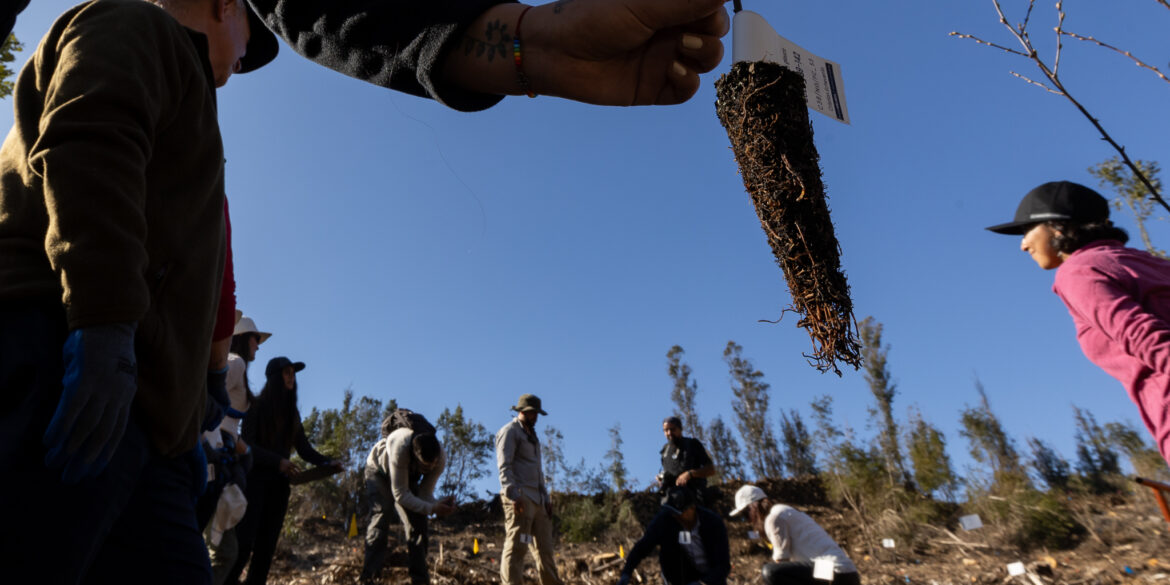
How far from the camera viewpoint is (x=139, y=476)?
1.29 metres

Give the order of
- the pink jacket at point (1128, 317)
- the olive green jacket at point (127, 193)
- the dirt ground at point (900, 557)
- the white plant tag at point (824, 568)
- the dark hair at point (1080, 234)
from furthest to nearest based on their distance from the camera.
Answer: the dirt ground at point (900, 557) → the white plant tag at point (824, 568) → the dark hair at point (1080, 234) → the pink jacket at point (1128, 317) → the olive green jacket at point (127, 193)

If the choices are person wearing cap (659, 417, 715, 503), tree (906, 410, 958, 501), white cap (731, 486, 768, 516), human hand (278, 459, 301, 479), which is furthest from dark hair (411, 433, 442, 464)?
tree (906, 410, 958, 501)

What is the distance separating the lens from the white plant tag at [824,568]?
588 cm

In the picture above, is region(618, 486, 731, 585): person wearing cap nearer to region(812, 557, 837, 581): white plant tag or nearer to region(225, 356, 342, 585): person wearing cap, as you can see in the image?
region(812, 557, 837, 581): white plant tag

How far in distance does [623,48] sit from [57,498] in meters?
1.57

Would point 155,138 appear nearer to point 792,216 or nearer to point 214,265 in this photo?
point 214,265

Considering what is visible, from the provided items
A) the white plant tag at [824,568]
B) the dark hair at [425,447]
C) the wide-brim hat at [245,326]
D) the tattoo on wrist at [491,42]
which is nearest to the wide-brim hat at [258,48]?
the tattoo on wrist at [491,42]

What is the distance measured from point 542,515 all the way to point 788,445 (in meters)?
22.4

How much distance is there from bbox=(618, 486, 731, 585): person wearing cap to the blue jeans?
5.89 m

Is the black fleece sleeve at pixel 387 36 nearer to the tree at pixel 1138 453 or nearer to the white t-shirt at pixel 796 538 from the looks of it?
the white t-shirt at pixel 796 538

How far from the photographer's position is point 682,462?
7.73 m

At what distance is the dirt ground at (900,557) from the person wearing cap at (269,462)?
1.69 meters

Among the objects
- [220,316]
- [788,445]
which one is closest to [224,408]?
[220,316]

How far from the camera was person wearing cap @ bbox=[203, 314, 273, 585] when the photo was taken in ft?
11.6
